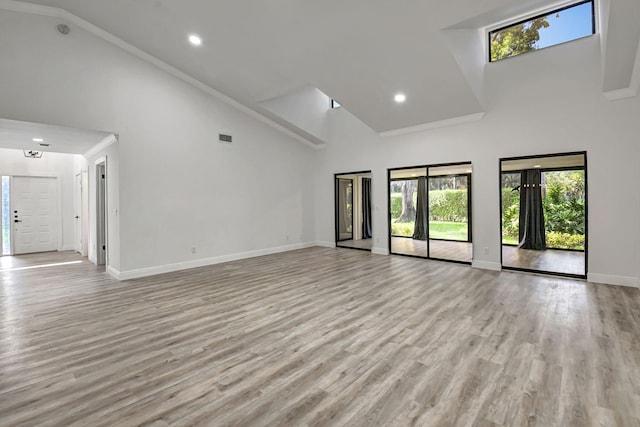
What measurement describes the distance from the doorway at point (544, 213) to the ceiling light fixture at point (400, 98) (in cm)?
217

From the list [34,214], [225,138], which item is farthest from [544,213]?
[34,214]

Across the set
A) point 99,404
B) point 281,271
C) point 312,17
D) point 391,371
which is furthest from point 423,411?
point 312,17

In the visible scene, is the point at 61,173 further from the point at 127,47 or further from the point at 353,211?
the point at 353,211

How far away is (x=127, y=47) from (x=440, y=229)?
7.53 m

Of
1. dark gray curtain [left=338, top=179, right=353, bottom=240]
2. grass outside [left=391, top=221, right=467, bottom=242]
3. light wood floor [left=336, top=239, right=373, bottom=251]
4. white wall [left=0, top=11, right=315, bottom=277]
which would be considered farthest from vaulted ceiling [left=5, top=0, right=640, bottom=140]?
light wood floor [left=336, top=239, right=373, bottom=251]

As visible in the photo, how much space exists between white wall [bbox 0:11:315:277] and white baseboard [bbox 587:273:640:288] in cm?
624

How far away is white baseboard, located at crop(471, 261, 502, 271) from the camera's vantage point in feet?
18.9

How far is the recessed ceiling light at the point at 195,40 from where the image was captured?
4951 millimetres

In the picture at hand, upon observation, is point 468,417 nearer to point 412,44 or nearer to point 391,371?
point 391,371

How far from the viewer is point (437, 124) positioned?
642 cm

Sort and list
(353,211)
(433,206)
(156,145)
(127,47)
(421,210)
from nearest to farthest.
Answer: (127,47), (156,145), (433,206), (421,210), (353,211)

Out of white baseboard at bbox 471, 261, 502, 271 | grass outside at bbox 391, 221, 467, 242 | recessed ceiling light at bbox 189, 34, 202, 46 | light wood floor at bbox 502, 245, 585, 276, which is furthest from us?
grass outside at bbox 391, 221, 467, 242

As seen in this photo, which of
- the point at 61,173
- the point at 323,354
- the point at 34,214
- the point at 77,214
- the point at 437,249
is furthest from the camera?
the point at 61,173

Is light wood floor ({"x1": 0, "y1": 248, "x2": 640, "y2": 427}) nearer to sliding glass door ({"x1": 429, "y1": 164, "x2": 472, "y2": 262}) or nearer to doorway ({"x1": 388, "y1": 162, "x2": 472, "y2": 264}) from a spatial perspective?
doorway ({"x1": 388, "y1": 162, "x2": 472, "y2": 264})
